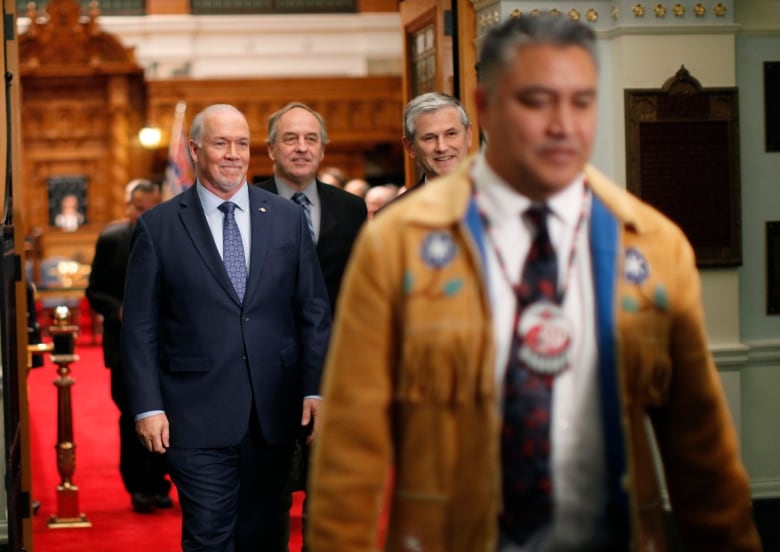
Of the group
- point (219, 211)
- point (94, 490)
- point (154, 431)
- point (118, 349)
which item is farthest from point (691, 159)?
point (94, 490)

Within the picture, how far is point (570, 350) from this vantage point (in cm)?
235

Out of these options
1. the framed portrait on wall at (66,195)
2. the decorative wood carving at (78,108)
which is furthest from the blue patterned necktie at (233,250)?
the framed portrait on wall at (66,195)

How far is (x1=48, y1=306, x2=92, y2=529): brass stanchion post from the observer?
710 cm

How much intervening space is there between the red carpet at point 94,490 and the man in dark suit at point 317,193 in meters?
1.53

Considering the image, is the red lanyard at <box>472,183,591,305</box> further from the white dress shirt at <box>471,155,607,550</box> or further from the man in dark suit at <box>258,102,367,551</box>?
the man in dark suit at <box>258,102,367,551</box>

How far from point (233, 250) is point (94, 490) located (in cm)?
374

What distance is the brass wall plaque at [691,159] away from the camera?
19.4ft

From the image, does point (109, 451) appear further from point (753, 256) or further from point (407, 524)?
point (407, 524)

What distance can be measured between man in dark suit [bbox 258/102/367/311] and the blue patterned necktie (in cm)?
70

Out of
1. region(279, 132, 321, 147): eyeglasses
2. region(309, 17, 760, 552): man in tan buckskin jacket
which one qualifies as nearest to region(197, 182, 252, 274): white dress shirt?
region(279, 132, 321, 147): eyeglasses

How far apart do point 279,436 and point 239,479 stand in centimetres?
20

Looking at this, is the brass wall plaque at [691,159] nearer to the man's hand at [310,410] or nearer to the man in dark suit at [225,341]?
the man in dark suit at [225,341]

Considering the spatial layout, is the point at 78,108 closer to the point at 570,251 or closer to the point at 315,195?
the point at 315,195

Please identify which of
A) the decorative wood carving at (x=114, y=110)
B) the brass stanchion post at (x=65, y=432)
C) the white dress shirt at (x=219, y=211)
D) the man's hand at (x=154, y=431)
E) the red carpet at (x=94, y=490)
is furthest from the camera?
the decorative wood carving at (x=114, y=110)
